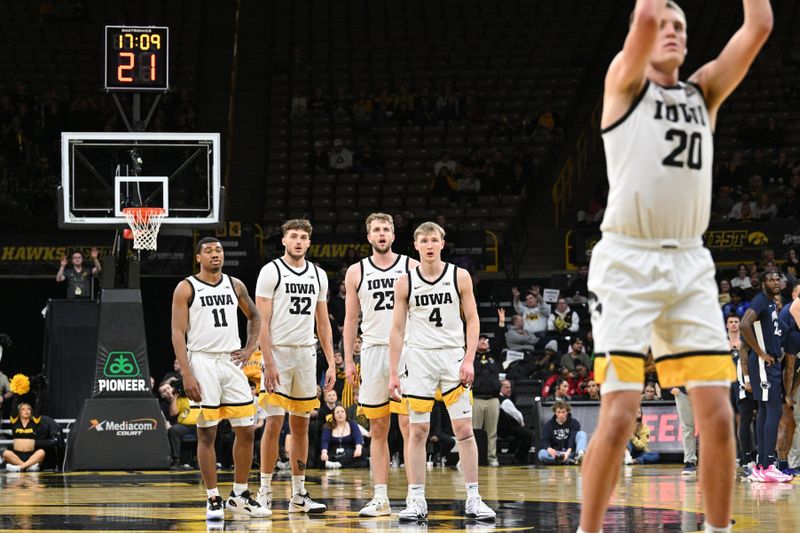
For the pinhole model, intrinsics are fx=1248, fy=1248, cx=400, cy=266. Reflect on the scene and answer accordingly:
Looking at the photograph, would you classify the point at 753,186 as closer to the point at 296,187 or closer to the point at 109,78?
the point at 296,187

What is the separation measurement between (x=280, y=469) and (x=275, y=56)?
17020mm

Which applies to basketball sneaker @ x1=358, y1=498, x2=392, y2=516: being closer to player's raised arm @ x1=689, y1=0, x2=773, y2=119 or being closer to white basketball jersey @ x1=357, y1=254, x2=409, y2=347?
white basketball jersey @ x1=357, y1=254, x2=409, y2=347

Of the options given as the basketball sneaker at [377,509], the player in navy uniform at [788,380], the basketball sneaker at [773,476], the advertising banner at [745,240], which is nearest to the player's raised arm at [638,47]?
the basketball sneaker at [377,509]

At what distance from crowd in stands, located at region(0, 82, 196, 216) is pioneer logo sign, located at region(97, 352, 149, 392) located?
362 inches

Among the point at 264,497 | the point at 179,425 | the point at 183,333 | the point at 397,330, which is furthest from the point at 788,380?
the point at 179,425

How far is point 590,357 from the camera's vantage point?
22.0 meters

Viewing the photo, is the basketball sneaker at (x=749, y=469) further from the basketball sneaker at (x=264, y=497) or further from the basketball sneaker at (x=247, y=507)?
the basketball sneaker at (x=247, y=507)

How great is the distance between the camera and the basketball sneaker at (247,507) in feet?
33.0

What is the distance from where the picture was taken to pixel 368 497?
12.4 m

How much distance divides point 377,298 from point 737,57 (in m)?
5.49

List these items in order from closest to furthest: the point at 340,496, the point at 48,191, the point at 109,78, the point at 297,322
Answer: the point at 297,322 < the point at 340,496 < the point at 109,78 < the point at 48,191

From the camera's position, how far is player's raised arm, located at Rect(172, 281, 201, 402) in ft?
32.2

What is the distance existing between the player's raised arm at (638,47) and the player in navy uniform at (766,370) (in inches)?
336

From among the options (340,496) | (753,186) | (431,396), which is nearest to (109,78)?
(340,496)
